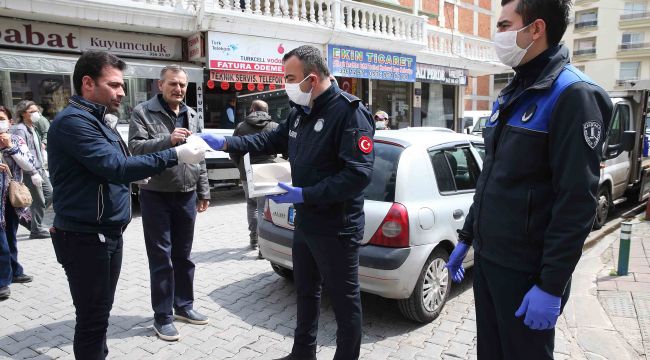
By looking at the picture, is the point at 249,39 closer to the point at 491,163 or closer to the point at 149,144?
the point at 149,144

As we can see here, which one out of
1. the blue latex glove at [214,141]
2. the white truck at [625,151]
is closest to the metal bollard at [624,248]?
the white truck at [625,151]

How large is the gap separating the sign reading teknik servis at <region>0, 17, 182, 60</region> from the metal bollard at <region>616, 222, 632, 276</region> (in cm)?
1016

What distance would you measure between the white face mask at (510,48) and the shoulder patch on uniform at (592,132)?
0.44 metres

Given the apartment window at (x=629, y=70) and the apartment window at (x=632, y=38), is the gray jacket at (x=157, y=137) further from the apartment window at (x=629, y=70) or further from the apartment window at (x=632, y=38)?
the apartment window at (x=632, y=38)

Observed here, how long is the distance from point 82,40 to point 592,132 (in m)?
10.8

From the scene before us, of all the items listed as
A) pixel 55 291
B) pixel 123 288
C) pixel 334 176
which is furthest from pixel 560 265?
pixel 55 291

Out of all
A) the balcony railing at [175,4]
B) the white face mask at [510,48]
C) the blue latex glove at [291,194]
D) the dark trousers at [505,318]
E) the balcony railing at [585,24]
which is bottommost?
the dark trousers at [505,318]

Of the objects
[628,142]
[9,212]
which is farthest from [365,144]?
[628,142]

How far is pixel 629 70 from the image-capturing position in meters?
45.9

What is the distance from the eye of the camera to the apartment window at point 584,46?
4791cm

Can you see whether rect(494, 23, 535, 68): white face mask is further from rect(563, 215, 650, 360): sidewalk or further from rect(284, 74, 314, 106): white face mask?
rect(563, 215, 650, 360): sidewalk

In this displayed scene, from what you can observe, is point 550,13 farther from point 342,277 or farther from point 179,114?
point 179,114

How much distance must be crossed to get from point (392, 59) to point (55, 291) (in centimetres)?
1261

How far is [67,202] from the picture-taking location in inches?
99.3
